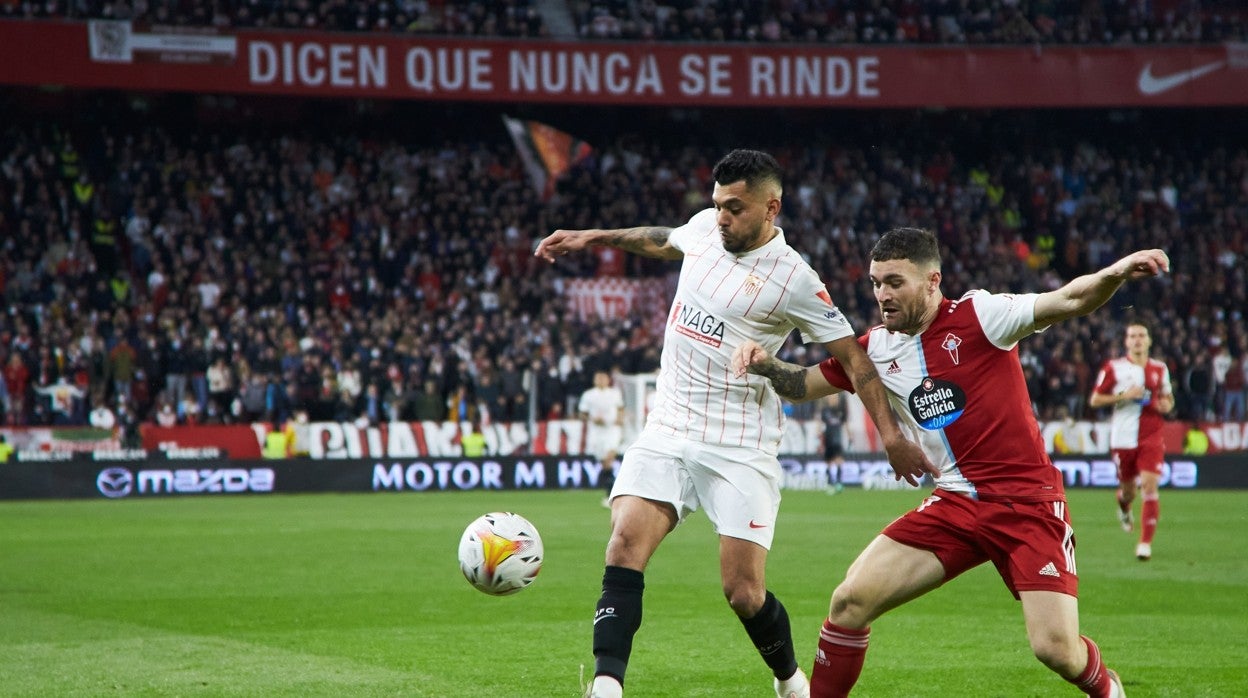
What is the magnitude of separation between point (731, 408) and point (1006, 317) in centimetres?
128

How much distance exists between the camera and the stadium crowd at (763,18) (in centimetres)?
3180

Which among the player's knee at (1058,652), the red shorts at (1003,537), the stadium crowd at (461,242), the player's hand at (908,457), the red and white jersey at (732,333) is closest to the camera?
the player's knee at (1058,652)

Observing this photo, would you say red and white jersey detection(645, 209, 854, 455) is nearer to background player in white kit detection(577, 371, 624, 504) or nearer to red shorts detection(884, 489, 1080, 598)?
red shorts detection(884, 489, 1080, 598)

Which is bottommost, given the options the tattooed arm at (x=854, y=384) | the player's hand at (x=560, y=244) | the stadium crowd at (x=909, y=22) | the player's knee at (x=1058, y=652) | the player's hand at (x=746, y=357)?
the player's knee at (x=1058, y=652)

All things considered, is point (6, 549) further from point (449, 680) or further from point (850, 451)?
point (850, 451)

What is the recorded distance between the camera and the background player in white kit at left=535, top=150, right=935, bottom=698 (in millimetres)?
6227

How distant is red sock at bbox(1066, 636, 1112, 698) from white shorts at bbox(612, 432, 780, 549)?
54.5 inches

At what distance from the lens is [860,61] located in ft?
109

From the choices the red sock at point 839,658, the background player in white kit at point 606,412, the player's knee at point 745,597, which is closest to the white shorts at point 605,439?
the background player in white kit at point 606,412

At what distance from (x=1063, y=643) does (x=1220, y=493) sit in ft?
64.3

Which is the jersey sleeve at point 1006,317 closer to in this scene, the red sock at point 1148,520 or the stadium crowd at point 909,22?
the red sock at point 1148,520

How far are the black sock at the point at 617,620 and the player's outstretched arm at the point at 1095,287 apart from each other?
1947 mm

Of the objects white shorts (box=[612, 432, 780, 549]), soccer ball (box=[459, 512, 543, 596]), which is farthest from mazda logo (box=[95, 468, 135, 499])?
white shorts (box=[612, 432, 780, 549])

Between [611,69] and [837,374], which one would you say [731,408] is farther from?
[611,69]
